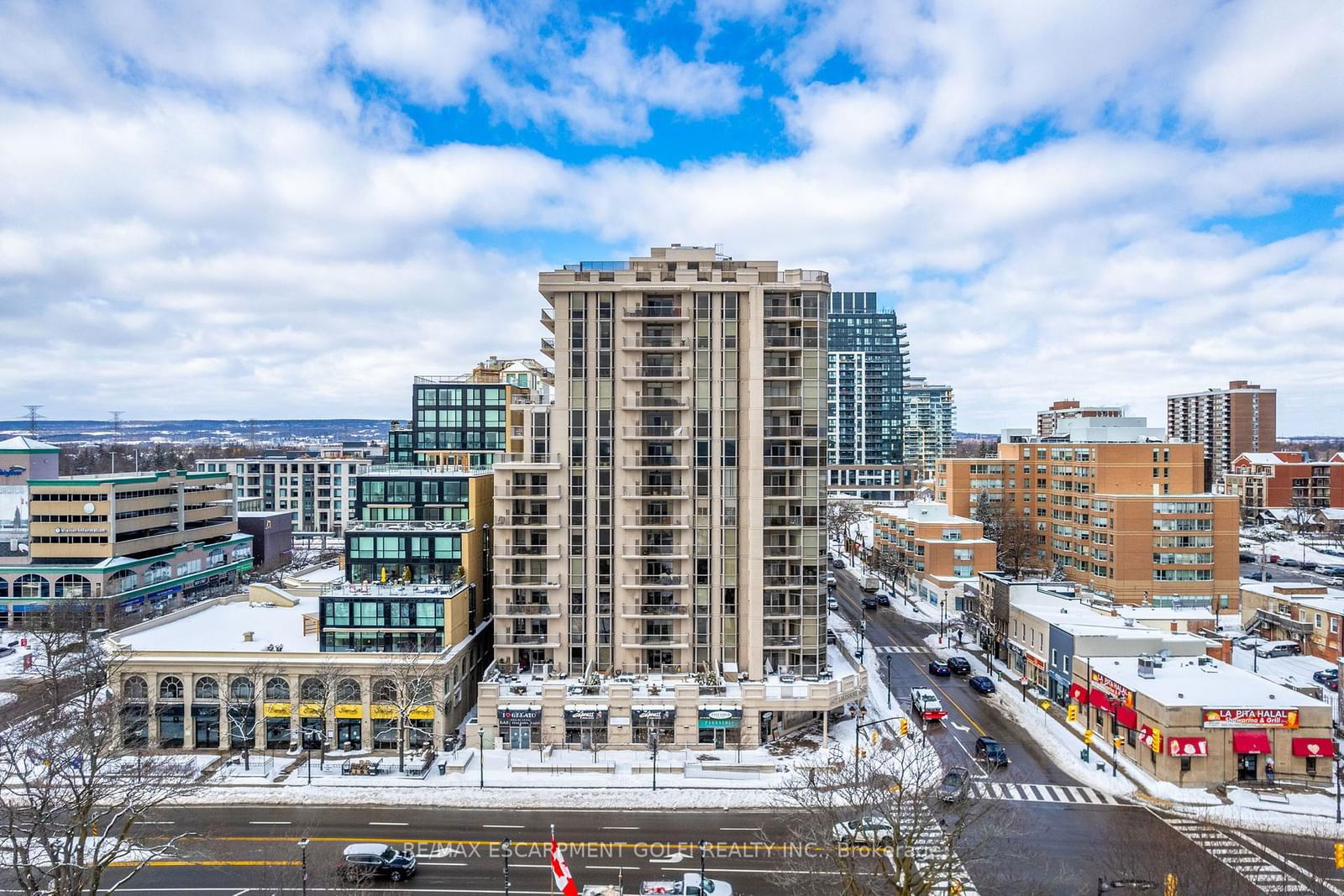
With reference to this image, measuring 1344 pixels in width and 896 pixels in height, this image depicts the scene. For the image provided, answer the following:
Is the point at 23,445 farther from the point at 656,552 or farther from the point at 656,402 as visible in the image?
the point at 656,552

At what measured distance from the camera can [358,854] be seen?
121 feet

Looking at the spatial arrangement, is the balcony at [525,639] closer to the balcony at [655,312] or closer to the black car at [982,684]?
the balcony at [655,312]

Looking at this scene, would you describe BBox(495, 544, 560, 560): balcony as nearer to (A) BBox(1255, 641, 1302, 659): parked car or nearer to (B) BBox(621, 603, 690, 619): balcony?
(B) BBox(621, 603, 690, 619): balcony

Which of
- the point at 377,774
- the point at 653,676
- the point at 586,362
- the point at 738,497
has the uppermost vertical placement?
the point at 586,362

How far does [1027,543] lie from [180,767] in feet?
328

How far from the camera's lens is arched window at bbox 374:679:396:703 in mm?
53469

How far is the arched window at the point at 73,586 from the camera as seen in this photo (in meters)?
84.3

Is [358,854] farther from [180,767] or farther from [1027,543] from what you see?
[1027,543]

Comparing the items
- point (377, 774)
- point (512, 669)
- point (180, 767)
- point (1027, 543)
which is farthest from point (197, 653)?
point (1027, 543)

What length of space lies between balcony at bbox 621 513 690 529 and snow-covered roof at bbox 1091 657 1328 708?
32.0 metres

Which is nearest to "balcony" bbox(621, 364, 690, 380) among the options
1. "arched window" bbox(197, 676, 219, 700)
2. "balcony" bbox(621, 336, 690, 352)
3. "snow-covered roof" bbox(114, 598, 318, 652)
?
"balcony" bbox(621, 336, 690, 352)

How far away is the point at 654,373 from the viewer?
59562mm

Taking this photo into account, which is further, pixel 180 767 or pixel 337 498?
pixel 337 498

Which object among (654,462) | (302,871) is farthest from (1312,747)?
(302,871)
